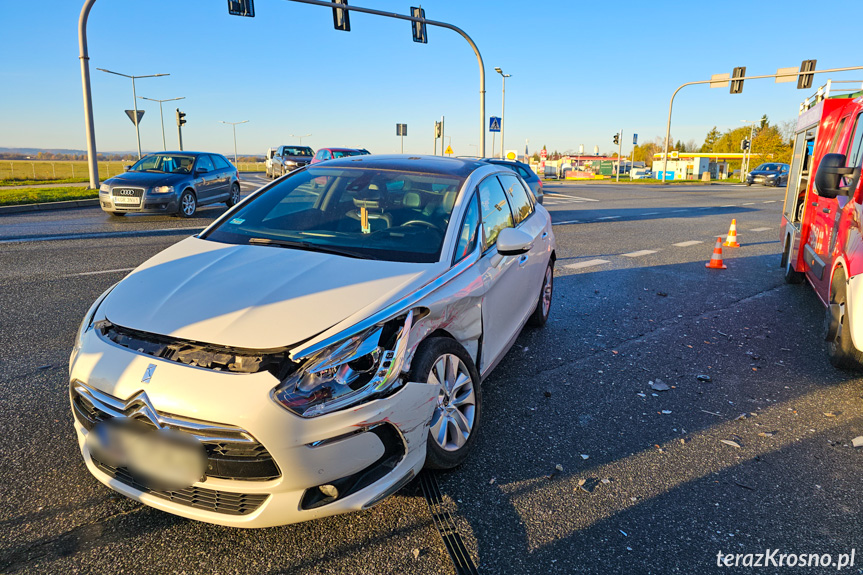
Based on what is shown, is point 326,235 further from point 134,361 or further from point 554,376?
point 554,376

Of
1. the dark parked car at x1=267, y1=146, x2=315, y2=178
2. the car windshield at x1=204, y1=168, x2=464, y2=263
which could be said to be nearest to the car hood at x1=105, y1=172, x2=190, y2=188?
the car windshield at x1=204, y1=168, x2=464, y2=263

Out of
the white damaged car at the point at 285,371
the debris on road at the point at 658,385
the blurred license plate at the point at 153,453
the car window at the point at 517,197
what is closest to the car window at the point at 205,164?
the car window at the point at 517,197

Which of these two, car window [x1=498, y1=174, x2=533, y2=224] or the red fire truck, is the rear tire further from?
the red fire truck

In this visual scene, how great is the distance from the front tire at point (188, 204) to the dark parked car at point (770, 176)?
130 feet

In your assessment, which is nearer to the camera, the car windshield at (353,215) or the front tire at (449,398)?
the front tire at (449,398)

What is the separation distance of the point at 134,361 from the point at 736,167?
109735 millimetres

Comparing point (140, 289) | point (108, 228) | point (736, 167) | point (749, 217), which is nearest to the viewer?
point (140, 289)

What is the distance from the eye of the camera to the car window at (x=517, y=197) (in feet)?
15.6

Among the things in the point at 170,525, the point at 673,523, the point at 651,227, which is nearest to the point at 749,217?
the point at 651,227

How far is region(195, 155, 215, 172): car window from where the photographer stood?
49.2ft

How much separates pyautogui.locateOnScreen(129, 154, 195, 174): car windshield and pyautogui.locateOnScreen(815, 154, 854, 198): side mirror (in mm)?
13397

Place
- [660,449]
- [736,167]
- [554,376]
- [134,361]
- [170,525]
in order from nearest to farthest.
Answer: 1. [134,361]
2. [170,525]
3. [660,449]
4. [554,376]
5. [736,167]

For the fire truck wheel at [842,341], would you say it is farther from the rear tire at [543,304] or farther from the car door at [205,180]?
the car door at [205,180]

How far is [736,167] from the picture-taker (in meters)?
97.4
